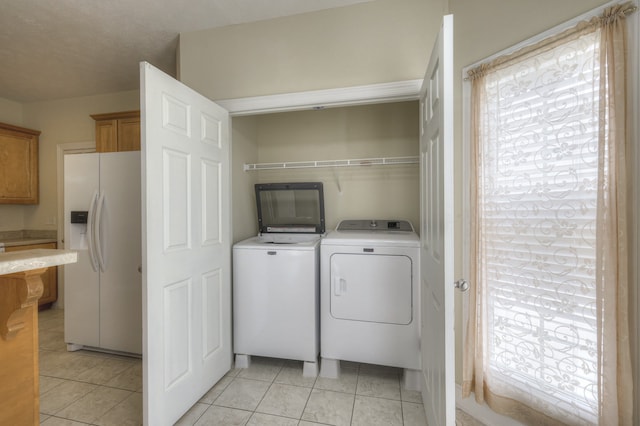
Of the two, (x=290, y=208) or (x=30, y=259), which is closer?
(x=30, y=259)

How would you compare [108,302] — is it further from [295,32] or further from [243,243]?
[295,32]

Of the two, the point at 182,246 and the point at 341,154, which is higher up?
the point at 341,154

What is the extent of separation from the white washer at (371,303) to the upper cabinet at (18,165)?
3.94 meters

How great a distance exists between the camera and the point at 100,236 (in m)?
2.31

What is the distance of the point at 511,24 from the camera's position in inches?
56.8

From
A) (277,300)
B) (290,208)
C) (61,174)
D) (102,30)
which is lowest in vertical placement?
(277,300)

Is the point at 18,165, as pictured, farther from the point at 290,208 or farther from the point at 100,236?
the point at 290,208

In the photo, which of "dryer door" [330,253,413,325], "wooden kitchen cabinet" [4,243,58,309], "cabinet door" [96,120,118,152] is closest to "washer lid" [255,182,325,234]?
"dryer door" [330,253,413,325]

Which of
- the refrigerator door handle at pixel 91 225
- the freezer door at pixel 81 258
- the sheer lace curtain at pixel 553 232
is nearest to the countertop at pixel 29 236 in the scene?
the freezer door at pixel 81 258

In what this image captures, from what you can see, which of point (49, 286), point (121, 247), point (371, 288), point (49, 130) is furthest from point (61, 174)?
point (371, 288)

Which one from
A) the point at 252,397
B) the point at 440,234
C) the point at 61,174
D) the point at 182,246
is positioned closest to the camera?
the point at 440,234

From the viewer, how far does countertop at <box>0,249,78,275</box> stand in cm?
83

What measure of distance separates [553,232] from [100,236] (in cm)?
312

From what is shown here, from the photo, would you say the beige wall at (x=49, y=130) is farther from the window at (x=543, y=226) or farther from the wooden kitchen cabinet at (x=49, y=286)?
the window at (x=543, y=226)
